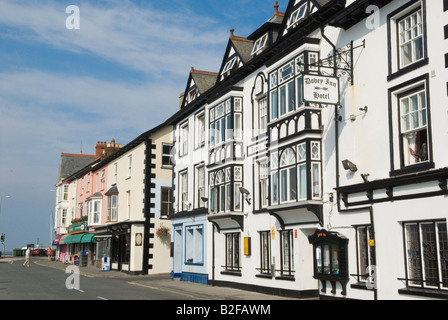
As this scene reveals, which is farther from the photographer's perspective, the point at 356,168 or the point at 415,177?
the point at 356,168

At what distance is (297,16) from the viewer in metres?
20.5

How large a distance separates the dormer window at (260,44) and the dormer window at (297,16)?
288 centimetres

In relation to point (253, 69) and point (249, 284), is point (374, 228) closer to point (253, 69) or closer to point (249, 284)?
point (249, 284)

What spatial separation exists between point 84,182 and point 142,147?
18800mm

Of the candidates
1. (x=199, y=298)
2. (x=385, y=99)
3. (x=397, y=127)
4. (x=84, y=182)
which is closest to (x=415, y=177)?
(x=397, y=127)

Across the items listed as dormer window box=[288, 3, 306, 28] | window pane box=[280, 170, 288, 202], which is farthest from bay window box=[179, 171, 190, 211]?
dormer window box=[288, 3, 306, 28]

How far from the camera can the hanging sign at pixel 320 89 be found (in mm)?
15695

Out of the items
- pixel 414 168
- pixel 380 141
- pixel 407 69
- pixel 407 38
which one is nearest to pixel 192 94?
pixel 380 141

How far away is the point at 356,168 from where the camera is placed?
1581 cm

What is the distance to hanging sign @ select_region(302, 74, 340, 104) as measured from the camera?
15.7 meters

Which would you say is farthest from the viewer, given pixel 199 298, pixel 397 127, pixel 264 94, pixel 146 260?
pixel 146 260

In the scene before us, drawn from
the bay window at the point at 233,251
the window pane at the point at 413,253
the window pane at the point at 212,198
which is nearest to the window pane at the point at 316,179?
the window pane at the point at 413,253

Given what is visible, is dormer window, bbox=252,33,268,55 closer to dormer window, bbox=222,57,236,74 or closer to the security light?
dormer window, bbox=222,57,236,74

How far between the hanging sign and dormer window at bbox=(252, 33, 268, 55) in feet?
27.3
